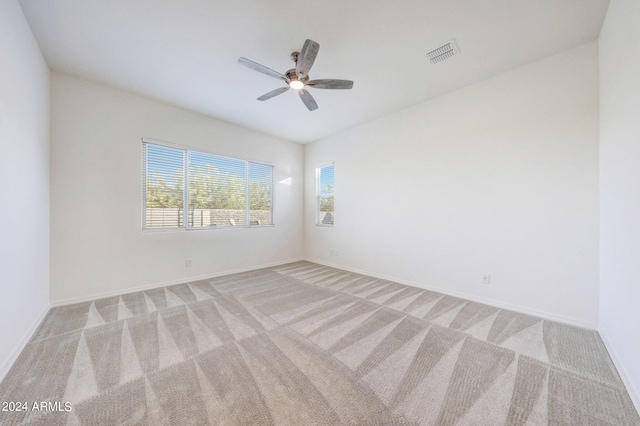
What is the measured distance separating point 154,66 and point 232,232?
2.78 meters

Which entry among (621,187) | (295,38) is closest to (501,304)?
(621,187)

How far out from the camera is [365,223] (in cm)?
448

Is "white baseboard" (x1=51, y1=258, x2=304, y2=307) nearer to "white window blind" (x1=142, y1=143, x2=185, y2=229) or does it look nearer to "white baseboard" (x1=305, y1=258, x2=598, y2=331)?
"white window blind" (x1=142, y1=143, x2=185, y2=229)

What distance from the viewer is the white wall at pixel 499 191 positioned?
245cm

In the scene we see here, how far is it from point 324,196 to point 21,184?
4.33 meters

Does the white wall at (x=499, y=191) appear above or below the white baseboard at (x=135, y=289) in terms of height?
above

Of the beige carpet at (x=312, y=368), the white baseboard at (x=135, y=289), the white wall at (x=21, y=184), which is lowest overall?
the beige carpet at (x=312, y=368)

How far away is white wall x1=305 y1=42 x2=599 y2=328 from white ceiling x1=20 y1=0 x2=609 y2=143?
1.29 feet

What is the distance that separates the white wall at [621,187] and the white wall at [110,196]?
486 centimetres

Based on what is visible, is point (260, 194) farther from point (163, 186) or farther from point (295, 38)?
point (295, 38)

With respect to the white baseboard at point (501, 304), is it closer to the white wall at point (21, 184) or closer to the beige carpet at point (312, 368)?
the beige carpet at point (312, 368)

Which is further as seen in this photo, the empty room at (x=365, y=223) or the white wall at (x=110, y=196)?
the white wall at (x=110, y=196)

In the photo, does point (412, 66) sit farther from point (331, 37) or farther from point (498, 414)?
point (498, 414)

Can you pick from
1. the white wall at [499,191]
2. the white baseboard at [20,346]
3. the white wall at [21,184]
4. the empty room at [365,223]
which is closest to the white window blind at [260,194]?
the empty room at [365,223]
